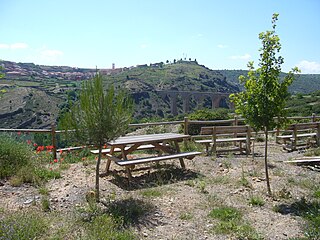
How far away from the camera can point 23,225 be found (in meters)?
3.81

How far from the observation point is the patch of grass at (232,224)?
160 inches

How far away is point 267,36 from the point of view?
5.45 metres

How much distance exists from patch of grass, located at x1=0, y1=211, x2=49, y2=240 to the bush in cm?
220

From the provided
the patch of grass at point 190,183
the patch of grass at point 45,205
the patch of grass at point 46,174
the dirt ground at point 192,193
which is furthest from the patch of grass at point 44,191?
the patch of grass at point 190,183

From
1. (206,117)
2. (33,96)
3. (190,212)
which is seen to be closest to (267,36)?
(190,212)

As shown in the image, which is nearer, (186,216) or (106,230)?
(106,230)

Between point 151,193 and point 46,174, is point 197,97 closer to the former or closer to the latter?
point 46,174

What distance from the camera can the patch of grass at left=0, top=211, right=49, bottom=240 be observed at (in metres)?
3.49

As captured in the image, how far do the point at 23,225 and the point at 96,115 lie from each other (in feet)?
6.11

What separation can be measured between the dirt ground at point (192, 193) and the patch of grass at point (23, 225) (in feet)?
1.92

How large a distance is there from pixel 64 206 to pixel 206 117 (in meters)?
11.7

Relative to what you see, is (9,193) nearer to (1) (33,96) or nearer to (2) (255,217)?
(2) (255,217)

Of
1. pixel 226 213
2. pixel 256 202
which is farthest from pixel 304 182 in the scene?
pixel 226 213

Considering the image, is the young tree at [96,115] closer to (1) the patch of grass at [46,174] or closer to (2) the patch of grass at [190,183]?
(1) the patch of grass at [46,174]
